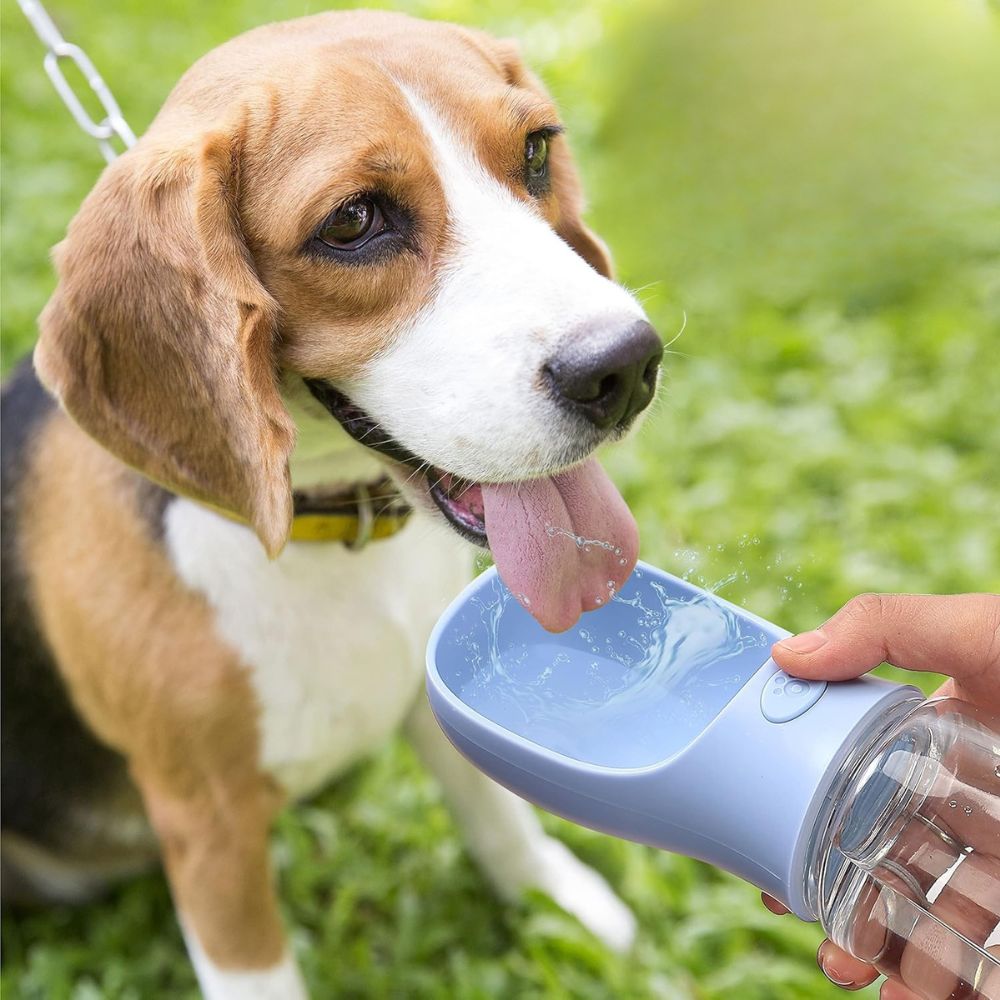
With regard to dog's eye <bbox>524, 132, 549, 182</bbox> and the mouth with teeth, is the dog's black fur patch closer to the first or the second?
the mouth with teeth

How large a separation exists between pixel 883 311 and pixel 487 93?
3.12 meters

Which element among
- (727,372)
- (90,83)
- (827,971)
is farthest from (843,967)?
(727,372)

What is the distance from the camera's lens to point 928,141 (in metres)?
5.17

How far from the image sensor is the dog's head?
207 cm

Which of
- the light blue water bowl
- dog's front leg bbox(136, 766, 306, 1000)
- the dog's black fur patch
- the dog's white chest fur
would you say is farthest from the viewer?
the dog's black fur patch

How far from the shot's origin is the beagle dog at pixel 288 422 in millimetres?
2092

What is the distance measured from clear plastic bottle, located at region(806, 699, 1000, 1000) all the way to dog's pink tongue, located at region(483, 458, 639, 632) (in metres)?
0.57

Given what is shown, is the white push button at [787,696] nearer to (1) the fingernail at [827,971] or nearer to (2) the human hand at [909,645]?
(2) the human hand at [909,645]

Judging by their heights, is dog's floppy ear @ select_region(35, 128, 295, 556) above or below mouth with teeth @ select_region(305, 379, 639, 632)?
above

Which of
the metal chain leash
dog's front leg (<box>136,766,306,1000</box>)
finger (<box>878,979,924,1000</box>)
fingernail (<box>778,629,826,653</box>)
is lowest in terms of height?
finger (<box>878,979,924,1000</box>)

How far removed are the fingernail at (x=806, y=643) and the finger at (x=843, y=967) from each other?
0.66 m

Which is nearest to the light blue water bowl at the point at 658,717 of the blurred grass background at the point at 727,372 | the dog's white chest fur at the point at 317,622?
the blurred grass background at the point at 727,372

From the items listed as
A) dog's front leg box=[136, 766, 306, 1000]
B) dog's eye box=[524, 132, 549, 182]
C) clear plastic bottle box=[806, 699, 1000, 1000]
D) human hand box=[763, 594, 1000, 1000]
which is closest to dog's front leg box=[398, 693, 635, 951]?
dog's front leg box=[136, 766, 306, 1000]

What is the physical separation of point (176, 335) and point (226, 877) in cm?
121
